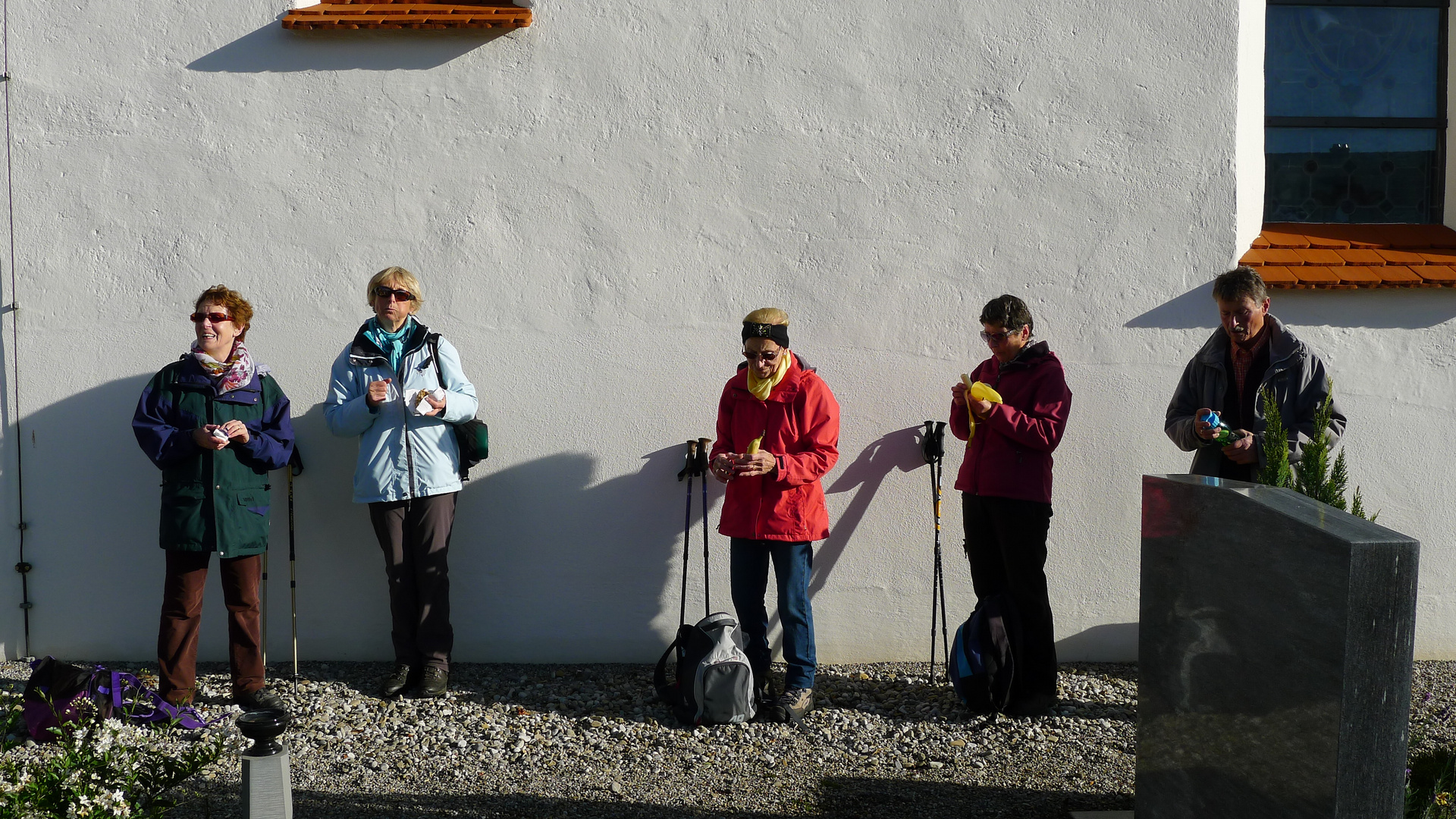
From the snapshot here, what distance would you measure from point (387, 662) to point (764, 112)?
133 inches

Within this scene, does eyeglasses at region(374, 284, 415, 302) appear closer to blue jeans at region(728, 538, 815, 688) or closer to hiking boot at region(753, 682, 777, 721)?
blue jeans at region(728, 538, 815, 688)

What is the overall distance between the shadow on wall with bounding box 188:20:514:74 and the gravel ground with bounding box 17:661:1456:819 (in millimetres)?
2991

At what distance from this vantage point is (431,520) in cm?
495

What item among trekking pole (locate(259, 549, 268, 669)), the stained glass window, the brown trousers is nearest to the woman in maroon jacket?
the stained glass window

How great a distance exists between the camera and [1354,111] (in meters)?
5.93

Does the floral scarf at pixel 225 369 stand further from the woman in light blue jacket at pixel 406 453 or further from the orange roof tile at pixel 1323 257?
the orange roof tile at pixel 1323 257

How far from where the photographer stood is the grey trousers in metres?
4.92

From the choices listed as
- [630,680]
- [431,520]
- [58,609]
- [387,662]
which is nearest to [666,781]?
[630,680]

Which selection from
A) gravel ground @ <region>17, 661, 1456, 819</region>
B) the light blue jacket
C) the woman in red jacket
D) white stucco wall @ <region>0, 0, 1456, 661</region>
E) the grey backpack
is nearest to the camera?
gravel ground @ <region>17, 661, 1456, 819</region>

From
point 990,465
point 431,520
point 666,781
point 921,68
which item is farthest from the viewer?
point 921,68

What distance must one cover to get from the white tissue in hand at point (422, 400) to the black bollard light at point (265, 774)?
1.93 m

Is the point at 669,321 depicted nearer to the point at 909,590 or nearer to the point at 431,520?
the point at 431,520

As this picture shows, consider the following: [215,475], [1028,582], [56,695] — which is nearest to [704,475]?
[1028,582]

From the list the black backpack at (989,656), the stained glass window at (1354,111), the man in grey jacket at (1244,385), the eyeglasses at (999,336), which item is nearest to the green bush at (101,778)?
the black backpack at (989,656)
